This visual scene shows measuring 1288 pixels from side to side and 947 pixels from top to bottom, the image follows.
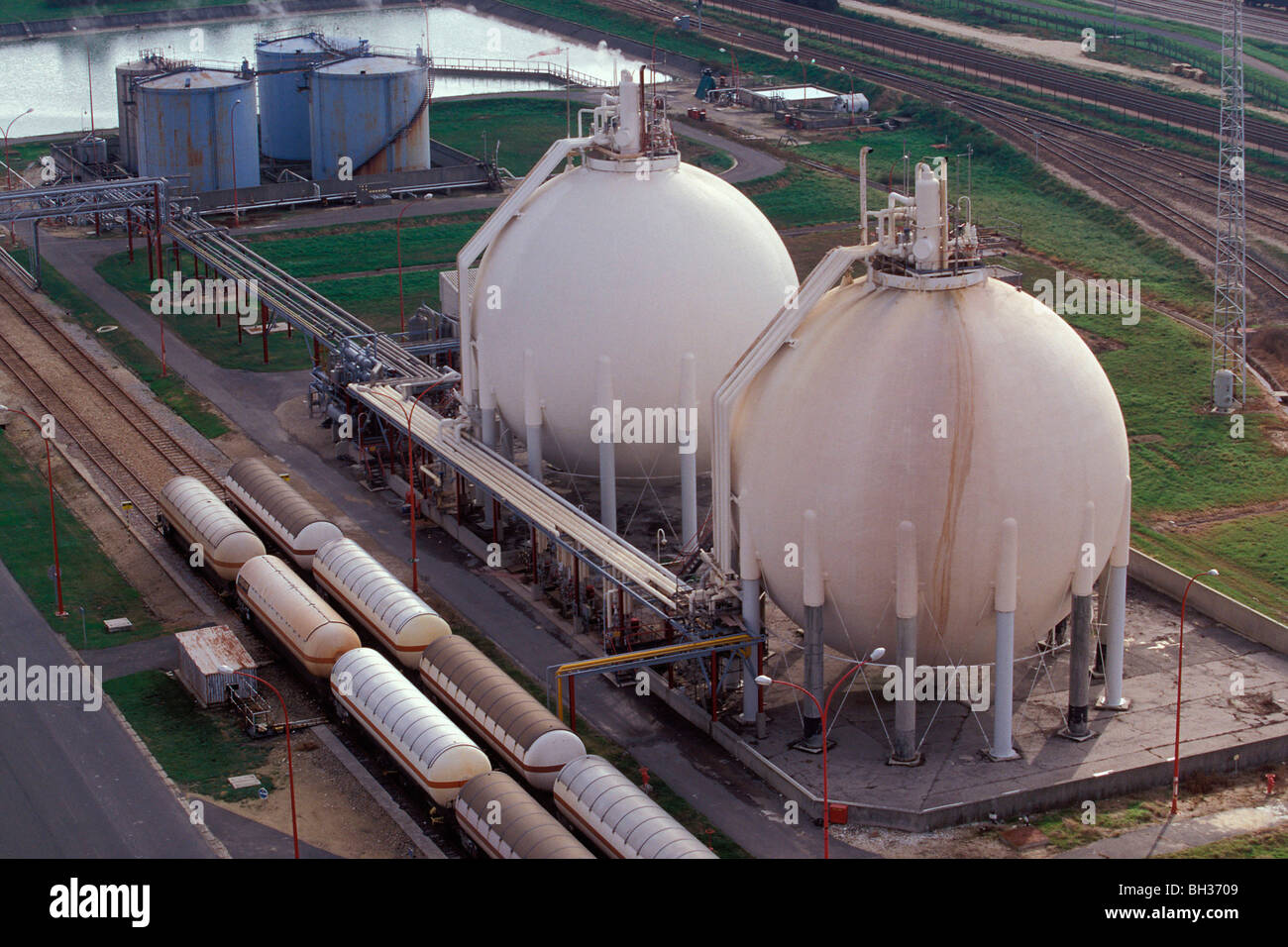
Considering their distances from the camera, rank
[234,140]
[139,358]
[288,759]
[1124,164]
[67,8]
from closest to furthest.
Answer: [288,759] < [139,358] < [234,140] < [1124,164] < [67,8]

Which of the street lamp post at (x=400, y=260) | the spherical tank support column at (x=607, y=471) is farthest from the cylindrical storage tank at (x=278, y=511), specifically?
the street lamp post at (x=400, y=260)

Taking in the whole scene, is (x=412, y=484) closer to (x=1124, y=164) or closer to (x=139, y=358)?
(x=139, y=358)

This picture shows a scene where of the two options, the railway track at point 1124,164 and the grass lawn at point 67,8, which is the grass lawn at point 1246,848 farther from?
the grass lawn at point 67,8

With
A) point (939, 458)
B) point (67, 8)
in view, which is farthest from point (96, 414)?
point (67, 8)

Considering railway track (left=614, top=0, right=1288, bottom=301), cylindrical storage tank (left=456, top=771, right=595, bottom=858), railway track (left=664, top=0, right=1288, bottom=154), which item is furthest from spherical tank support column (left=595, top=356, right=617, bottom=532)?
railway track (left=664, top=0, right=1288, bottom=154)

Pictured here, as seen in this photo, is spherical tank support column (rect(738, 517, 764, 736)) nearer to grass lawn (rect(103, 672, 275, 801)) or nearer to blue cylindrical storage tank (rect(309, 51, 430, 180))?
grass lawn (rect(103, 672, 275, 801))
